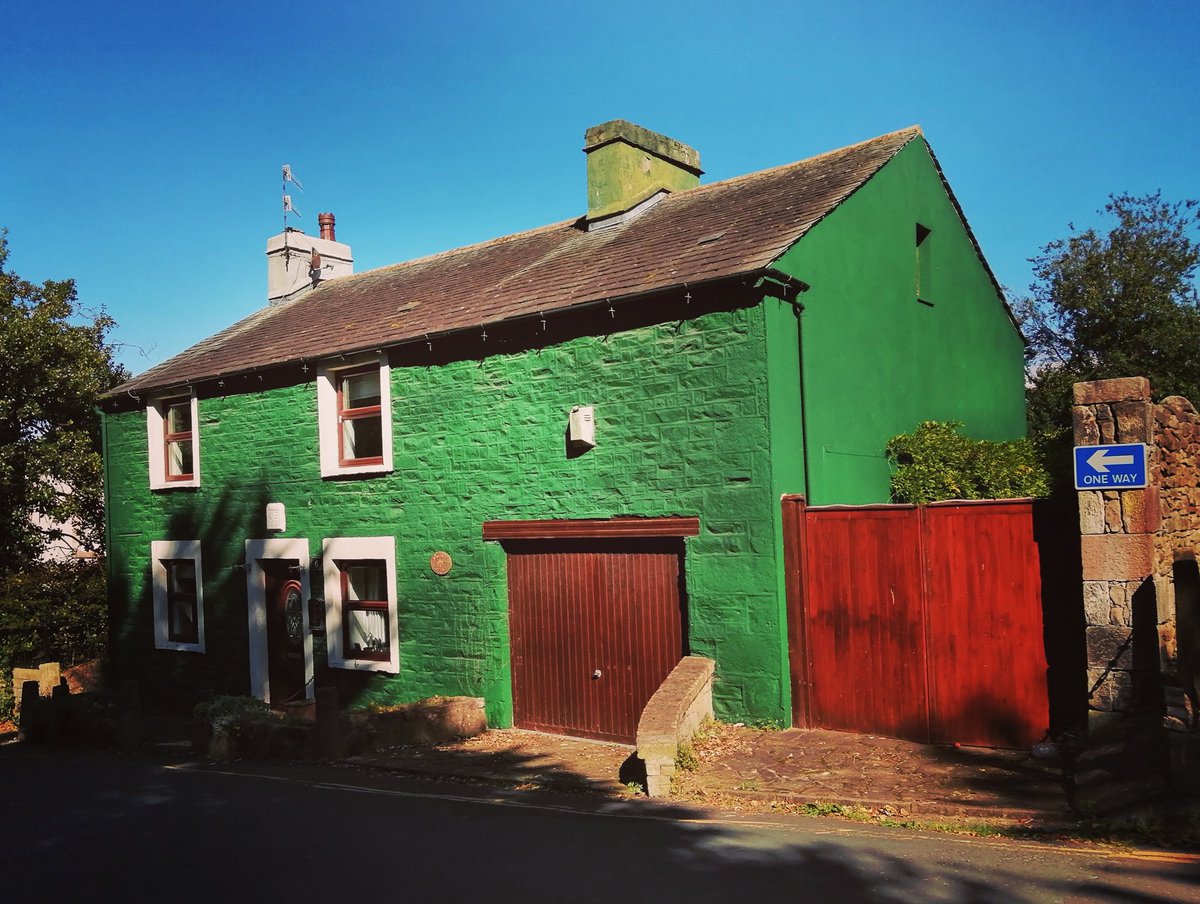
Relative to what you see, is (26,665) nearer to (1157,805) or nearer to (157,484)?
(157,484)

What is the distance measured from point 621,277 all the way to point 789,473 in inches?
125

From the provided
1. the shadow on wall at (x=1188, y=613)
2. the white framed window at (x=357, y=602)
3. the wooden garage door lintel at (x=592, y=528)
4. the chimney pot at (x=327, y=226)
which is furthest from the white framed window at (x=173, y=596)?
the shadow on wall at (x=1188, y=613)

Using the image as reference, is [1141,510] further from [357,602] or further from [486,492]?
[357,602]

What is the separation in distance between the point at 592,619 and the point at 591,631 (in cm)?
14

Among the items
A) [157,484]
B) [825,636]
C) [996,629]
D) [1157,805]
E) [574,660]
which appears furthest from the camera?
[157,484]

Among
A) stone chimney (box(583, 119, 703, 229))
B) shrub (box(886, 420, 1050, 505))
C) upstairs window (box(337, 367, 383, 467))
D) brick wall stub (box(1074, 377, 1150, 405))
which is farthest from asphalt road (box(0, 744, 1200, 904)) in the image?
stone chimney (box(583, 119, 703, 229))

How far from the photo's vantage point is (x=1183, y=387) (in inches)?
783

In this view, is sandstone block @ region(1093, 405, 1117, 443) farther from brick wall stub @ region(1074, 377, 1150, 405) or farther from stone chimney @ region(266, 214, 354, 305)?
stone chimney @ region(266, 214, 354, 305)

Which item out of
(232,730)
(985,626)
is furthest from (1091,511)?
(232,730)

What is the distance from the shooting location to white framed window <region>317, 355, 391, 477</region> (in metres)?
14.3

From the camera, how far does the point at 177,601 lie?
16766mm

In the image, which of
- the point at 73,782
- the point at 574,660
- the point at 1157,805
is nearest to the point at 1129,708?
the point at 1157,805

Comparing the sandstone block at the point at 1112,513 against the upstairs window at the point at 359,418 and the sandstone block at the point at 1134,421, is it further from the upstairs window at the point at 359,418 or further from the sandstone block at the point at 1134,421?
the upstairs window at the point at 359,418

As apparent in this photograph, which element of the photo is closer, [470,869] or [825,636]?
[470,869]
